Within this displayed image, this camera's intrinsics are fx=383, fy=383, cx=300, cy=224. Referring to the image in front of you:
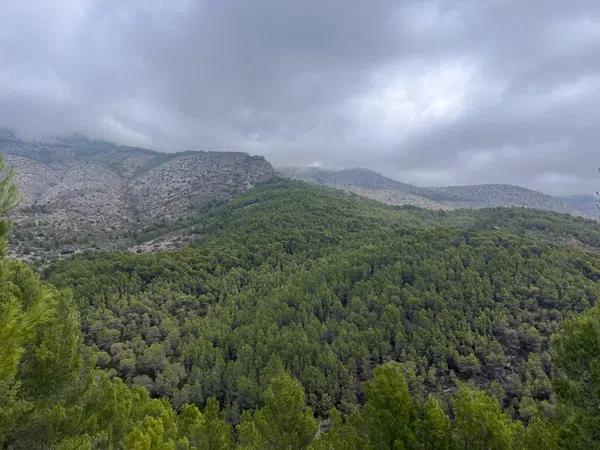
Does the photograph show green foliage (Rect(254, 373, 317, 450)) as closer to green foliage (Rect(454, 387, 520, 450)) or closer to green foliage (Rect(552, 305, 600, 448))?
green foliage (Rect(454, 387, 520, 450))

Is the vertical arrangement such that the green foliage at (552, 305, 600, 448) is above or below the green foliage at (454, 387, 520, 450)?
above

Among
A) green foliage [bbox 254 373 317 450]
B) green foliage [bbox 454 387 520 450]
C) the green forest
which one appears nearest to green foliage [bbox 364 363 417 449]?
the green forest

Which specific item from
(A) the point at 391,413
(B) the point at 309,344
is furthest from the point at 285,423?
(B) the point at 309,344

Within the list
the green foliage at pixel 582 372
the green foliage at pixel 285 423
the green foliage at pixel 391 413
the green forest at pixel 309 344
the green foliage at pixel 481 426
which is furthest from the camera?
the green foliage at pixel 285 423

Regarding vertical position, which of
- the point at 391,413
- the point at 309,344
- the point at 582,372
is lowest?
the point at 309,344

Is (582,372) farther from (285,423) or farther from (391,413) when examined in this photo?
(285,423)

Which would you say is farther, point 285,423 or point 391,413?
point 285,423

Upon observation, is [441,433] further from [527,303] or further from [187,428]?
[527,303]

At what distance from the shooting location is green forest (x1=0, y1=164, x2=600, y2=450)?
1880 cm

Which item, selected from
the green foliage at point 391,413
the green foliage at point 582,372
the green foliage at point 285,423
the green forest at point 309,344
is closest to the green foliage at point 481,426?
the green forest at point 309,344

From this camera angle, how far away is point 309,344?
239 ft

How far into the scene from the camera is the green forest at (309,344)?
18.8 m

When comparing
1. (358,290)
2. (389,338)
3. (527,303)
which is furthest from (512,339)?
(358,290)

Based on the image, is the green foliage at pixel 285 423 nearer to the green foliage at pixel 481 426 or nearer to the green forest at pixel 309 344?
the green forest at pixel 309 344
